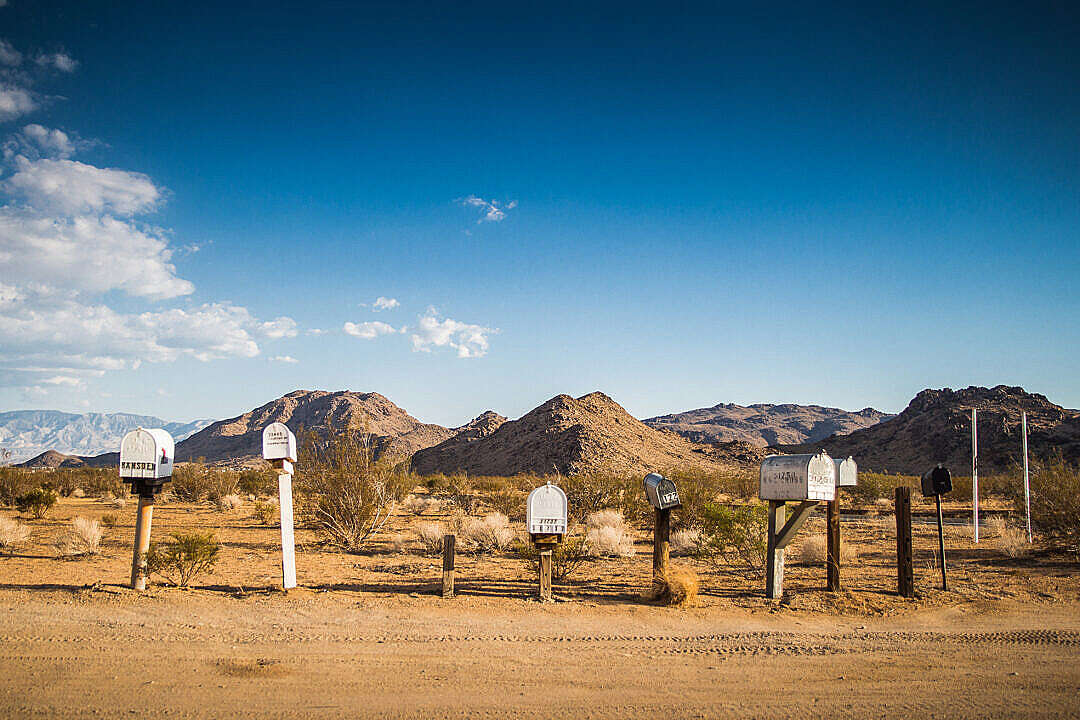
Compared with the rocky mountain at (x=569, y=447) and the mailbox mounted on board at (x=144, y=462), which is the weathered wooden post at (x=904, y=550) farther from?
the rocky mountain at (x=569, y=447)

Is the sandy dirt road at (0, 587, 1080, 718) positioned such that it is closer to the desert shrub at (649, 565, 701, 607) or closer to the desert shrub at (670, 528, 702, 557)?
the desert shrub at (649, 565, 701, 607)

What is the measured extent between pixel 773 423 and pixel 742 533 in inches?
6242

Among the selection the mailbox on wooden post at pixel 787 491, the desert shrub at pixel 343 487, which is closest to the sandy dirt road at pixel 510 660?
the mailbox on wooden post at pixel 787 491

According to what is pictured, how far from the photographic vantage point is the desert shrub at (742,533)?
42.5ft

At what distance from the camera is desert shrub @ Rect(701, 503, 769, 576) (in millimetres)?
12945

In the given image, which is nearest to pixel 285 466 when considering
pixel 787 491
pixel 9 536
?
pixel 787 491

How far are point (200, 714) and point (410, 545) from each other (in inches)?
430

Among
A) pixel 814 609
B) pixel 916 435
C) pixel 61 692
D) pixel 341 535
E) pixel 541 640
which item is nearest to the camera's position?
pixel 61 692

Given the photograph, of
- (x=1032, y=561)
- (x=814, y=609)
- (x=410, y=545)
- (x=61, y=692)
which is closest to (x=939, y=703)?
(x=814, y=609)

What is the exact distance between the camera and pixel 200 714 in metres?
5.62

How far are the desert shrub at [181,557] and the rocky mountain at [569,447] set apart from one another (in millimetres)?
43649

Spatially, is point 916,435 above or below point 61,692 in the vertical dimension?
above

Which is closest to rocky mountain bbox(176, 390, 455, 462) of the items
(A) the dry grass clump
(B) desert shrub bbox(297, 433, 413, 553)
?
(B) desert shrub bbox(297, 433, 413, 553)

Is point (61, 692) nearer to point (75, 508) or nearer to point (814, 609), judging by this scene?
point (814, 609)
